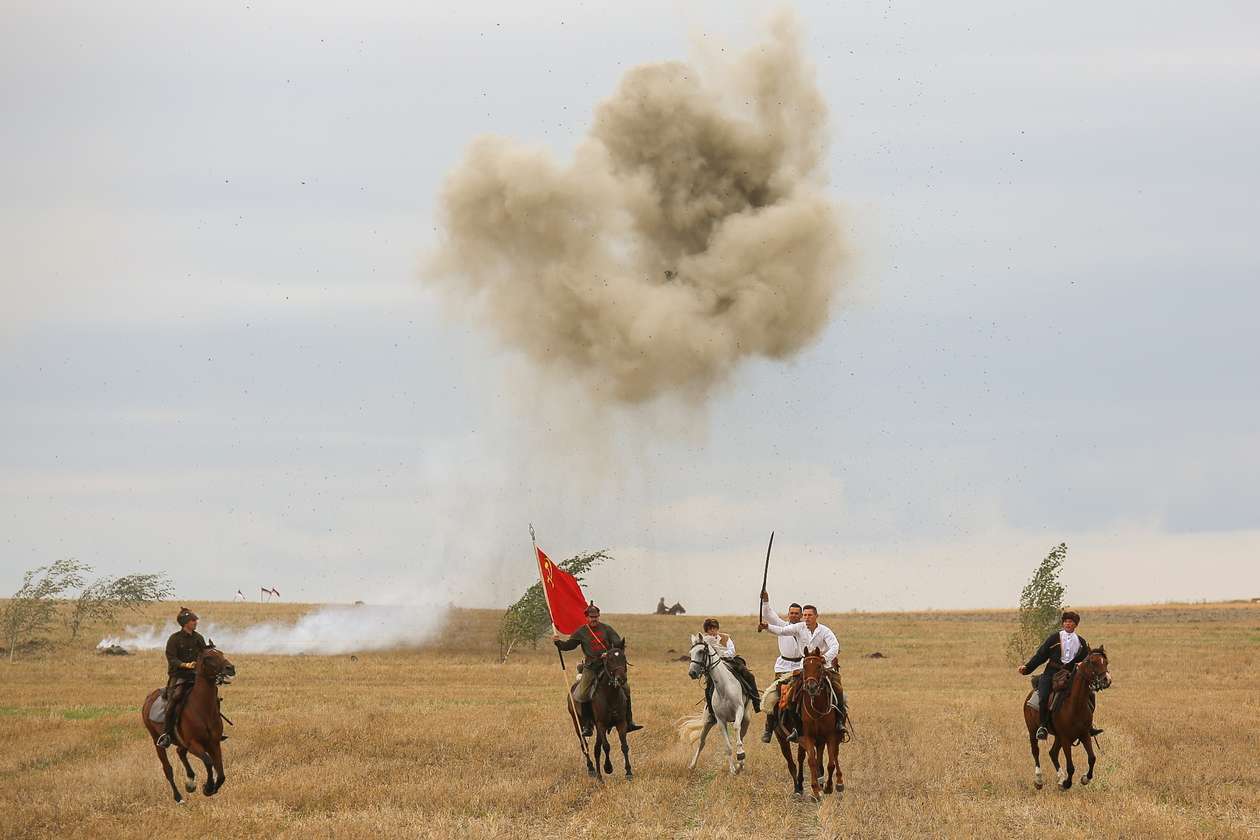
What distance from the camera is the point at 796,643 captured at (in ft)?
74.2

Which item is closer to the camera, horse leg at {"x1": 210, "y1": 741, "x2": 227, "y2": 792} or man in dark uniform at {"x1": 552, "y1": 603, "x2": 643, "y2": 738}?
horse leg at {"x1": 210, "y1": 741, "x2": 227, "y2": 792}

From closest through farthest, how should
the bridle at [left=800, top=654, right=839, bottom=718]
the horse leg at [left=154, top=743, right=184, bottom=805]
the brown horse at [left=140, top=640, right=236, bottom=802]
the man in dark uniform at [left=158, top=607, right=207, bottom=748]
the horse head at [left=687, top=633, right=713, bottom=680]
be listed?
the horse leg at [left=154, top=743, right=184, bottom=805], the bridle at [left=800, top=654, right=839, bottom=718], the brown horse at [left=140, top=640, right=236, bottom=802], the man in dark uniform at [left=158, top=607, right=207, bottom=748], the horse head at [left=687, top=633, right=713, bottom=680]

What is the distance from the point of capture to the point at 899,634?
3720 inches

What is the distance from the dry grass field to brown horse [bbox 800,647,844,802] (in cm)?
76

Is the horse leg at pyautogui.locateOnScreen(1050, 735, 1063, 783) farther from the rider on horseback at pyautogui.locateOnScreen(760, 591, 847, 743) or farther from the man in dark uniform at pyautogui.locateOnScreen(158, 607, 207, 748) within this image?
the man in dark uniform at pyautogui.locateOnScreen(158, 607, 207, 748)

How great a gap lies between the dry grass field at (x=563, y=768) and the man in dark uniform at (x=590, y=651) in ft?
3.23

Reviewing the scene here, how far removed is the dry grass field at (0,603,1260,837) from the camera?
18047 millimetres

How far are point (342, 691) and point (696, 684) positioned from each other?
460 inches

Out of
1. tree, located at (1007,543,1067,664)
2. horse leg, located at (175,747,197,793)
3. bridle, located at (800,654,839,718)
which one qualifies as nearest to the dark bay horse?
bridle, located at (800,654,839,718)

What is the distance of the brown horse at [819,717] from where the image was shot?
68.8ft

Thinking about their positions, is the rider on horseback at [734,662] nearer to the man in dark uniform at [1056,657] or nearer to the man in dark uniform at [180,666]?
the man in dark uniform at [1056,657]

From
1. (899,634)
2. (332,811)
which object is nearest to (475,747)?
(332,811)

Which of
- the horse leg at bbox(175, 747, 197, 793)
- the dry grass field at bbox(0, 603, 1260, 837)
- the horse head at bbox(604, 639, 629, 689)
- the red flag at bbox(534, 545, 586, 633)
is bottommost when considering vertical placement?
the dry grass field at bbox(0, 603, 1260, 837)

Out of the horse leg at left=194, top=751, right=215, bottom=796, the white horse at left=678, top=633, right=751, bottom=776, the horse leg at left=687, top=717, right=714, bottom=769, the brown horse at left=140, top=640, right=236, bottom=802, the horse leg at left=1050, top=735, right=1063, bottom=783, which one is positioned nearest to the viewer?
the horse leg at left=194, top=751, right=215, bottom=796
